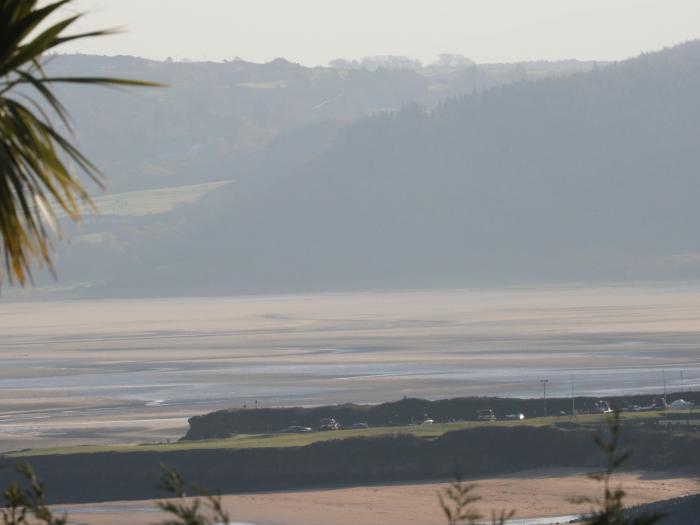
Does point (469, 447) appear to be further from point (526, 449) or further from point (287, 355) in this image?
point (287, 355)

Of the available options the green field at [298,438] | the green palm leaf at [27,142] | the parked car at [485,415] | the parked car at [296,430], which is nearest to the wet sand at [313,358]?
the parked car at [296,430]

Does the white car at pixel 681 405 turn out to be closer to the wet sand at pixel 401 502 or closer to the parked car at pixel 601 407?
the parked car at pixel 601 407

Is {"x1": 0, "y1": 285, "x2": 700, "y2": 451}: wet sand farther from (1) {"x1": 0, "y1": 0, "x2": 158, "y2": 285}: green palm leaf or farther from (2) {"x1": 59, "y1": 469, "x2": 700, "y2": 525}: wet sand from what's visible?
(1) {"x1": 0, "y1": 0, "x2": 158, "y2": 285}: green palm leaf

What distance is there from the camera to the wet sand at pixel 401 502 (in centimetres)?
3197

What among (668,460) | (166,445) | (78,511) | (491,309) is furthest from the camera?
(491,309)

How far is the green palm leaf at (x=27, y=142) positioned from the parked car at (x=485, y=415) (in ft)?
131

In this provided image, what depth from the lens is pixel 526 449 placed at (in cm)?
3975

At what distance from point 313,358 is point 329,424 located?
29.7m

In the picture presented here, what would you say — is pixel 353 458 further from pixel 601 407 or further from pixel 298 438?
pixel 601 407

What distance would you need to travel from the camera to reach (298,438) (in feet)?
138

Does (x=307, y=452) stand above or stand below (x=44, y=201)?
below

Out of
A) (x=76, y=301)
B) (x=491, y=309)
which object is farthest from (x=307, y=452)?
(x=76, y=301)

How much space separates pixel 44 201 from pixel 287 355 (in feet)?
240

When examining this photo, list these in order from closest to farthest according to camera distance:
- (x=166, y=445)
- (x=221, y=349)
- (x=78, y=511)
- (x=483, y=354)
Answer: (x=78, y=511), (x=166, y=445), (x=483, y=354), (x=221, y=349)
